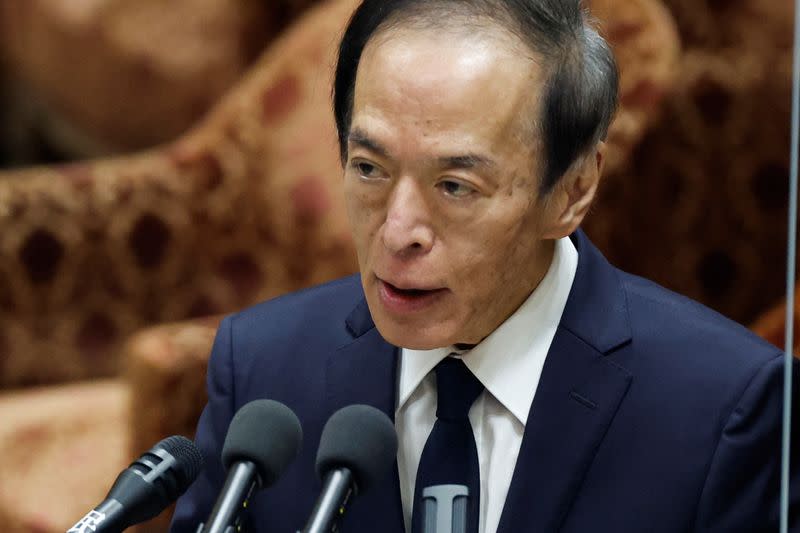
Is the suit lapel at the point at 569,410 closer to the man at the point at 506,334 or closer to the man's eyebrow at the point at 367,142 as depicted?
the man at the point at 506,334

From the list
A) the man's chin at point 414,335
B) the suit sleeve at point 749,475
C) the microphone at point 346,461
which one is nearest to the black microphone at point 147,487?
the microphone at point 346,461

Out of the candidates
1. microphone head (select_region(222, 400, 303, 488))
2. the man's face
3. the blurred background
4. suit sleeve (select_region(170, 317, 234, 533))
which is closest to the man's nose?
the man's face

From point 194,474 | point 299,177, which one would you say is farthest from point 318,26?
point 194,474

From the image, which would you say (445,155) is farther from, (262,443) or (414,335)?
(262,443)

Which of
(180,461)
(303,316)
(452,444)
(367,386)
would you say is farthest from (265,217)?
(180,461)

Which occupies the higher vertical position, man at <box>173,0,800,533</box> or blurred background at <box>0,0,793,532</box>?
blurred background at <box>0,0,793,532</box>

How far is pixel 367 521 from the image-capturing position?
143cm

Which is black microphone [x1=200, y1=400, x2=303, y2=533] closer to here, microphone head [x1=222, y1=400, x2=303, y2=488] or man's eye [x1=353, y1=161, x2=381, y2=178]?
microphone head [x1=222, y1=400, x2=303, y2=488]

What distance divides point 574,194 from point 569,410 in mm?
217

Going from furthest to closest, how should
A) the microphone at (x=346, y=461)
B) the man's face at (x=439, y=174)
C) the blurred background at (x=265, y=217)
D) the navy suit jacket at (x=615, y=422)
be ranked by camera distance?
the blurred background at (x=265, y=217) < the navy suit jacket at (x=615, y=422) < the man's face at (x=439, y=174) < the microphone at (x=346, y=461)

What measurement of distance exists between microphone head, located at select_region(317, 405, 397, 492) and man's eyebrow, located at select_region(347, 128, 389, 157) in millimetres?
273

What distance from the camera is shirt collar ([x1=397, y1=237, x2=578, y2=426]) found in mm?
1406

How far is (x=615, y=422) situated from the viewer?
1.40 meters

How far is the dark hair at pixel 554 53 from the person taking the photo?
1.27 m
